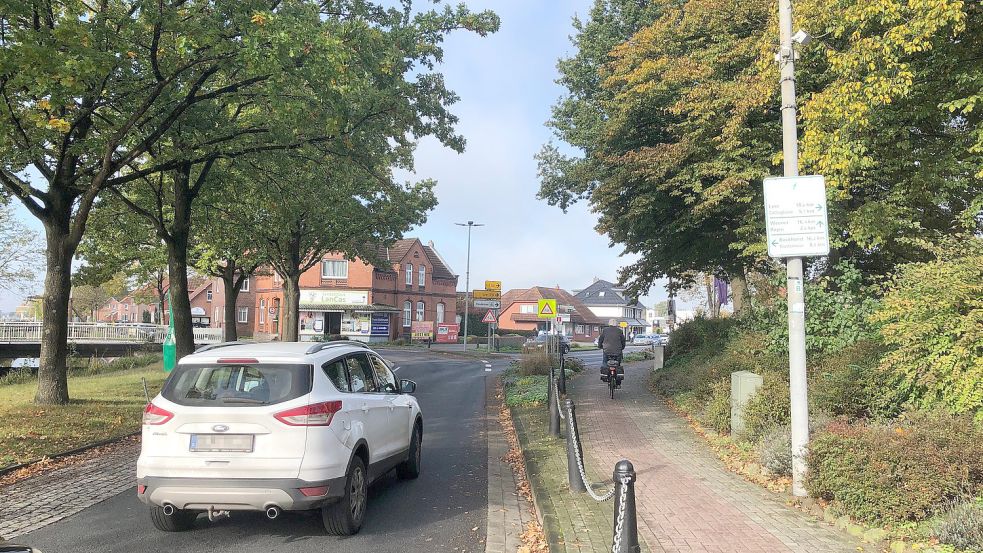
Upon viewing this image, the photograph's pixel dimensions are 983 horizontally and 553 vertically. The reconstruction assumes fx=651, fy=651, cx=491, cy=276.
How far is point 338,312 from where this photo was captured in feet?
184

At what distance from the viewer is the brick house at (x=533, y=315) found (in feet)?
278

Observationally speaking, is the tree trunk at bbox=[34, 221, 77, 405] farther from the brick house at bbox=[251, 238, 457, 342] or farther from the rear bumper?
the brick house at bbox=[251, 238, 457, 342]

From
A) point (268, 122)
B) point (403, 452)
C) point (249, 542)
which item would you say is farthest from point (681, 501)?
point (268, 122)

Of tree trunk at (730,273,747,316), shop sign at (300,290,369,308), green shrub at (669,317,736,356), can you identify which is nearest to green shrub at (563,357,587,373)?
green shrub at (669,317,736,356)

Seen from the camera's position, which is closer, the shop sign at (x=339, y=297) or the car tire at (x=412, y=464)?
the car tire at (x=412, y=464)

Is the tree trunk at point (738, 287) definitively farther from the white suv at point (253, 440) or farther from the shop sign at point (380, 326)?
the shop sign at point (380, 326)

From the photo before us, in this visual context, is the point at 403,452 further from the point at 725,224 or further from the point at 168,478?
the point at 725,224

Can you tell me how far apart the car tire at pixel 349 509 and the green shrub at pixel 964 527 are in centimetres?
444

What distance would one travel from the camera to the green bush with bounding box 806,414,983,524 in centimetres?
498

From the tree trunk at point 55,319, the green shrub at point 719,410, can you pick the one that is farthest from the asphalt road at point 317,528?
the tree trunk at point 55,319

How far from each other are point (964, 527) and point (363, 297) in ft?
175

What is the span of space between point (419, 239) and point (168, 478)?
186ft

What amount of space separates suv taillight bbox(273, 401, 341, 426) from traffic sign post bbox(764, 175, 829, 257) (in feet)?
14.9

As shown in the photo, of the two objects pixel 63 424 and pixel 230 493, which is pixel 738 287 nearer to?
pixel 63 424
